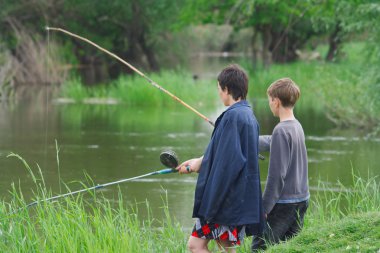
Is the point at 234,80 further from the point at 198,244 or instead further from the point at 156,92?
the point at 156,92

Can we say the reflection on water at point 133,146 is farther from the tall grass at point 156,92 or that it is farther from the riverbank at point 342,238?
the riverbank at point 342,238

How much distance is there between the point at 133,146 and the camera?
14.4 metres

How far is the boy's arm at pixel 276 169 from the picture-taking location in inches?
195

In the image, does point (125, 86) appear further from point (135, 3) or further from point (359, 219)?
point (359, 219)

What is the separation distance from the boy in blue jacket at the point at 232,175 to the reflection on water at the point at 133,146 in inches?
84.1

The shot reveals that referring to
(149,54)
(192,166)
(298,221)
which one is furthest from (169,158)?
(149,54)

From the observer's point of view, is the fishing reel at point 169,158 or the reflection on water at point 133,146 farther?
the reflection on water at point 133,146

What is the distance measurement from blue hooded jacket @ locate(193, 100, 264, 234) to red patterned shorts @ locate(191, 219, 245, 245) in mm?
72

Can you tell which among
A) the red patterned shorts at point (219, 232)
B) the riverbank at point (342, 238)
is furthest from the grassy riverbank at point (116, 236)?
the red patterned shorts at point (219, 232)

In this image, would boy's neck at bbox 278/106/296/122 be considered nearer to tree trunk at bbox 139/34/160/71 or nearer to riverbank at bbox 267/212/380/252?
riverbank at bbox 267/212/380/252

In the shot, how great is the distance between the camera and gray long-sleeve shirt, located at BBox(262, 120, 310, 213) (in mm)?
4957

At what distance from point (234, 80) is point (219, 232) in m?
0.88

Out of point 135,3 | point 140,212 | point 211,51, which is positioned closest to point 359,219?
point 140,212

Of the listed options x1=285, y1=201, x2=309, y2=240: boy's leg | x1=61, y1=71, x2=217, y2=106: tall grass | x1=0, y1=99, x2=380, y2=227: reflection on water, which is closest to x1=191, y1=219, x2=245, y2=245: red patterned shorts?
x1=285, y1=201, x2=309, y2=240: boy's leg
